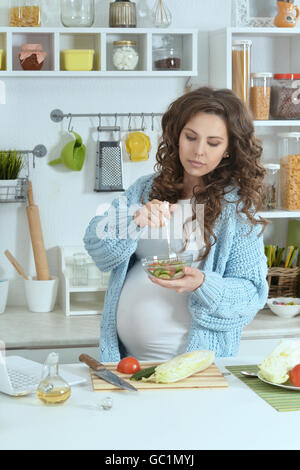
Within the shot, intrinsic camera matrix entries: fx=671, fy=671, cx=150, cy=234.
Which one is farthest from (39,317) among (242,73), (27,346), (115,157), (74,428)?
(74,428)

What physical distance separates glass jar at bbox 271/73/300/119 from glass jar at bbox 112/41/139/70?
622mm

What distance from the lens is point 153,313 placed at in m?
1.89

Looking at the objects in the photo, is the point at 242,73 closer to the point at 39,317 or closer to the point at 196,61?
the point at 196,61

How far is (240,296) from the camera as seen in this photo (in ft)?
5.90

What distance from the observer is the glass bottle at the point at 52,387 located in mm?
1372

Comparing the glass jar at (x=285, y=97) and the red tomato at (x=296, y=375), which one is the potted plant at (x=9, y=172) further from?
the red tomato at (x=296, y=375)

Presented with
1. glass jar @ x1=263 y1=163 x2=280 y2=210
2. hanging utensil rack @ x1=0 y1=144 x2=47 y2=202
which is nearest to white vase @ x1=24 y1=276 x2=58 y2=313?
hanging utensil rack @ x1=0 y1=144 x2=47 y2=202

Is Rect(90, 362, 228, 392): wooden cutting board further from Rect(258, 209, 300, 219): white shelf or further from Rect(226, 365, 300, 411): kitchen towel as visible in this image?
Rect(258, 209, 300, 219): white shelf

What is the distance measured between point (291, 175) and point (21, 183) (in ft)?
3.89

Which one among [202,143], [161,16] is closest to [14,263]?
[161,16]

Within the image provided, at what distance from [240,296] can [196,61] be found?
1446 mm

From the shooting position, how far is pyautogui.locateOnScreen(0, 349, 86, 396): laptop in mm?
1430

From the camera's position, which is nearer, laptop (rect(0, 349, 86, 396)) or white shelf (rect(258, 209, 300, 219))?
laptop (rect(0, 349, 86, 396))

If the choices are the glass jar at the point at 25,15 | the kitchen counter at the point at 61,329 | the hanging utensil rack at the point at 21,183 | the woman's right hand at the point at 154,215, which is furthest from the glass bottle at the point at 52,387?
the glass jar at the point at 25,15
